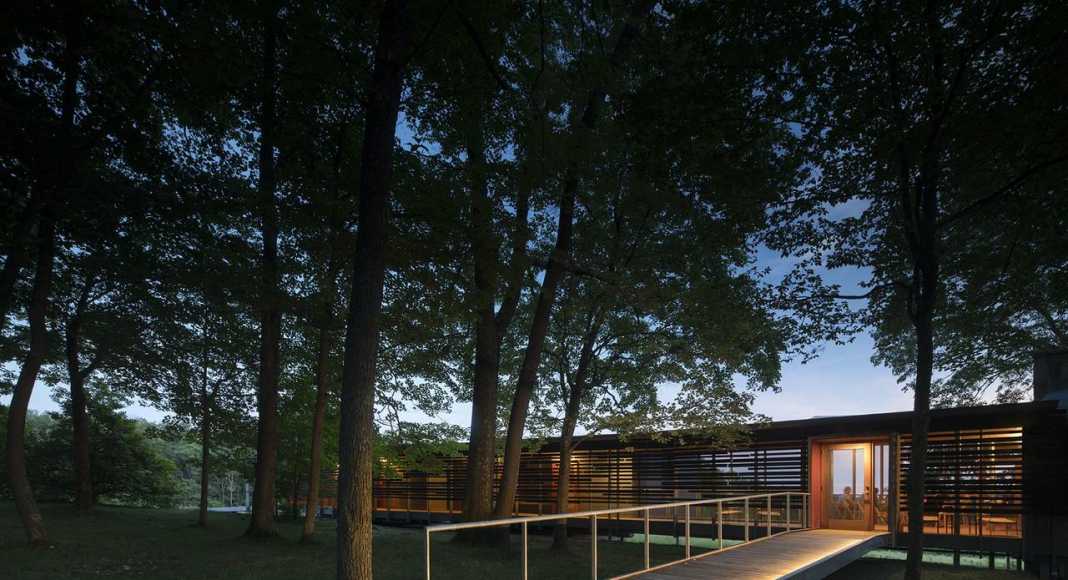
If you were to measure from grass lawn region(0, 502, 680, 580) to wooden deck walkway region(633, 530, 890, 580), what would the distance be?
2054mm

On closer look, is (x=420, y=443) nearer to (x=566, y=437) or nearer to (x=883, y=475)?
(x=566, y=437)

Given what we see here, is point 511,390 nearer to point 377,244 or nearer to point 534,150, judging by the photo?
point 534,150

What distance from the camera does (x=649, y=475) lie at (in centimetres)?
1875

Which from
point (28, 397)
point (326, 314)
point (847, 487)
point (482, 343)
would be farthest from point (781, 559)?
point (28, 397)

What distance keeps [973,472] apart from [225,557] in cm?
1430

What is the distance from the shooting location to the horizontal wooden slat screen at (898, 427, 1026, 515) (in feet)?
42.2

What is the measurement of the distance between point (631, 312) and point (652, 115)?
6.85 meters

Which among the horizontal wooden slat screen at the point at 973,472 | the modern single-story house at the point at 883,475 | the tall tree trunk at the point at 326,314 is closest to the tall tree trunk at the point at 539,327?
the tall tree trunk at the point at 326,314

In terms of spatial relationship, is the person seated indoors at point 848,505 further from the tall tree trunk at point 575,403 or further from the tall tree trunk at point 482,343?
the tall tree trunk at point 482,343

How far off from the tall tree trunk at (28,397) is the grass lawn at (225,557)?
504 mm

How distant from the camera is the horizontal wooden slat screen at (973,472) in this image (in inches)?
506

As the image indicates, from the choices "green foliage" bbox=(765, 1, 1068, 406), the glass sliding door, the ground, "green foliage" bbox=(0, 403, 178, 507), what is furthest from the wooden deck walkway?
"green foliage" bbox=(0, 403, 178, 507)

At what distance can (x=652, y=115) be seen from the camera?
798 cm

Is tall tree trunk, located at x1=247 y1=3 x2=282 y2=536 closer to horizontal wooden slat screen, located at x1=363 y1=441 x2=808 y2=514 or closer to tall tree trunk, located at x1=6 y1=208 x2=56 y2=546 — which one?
tall tree trunk, located at x1=6 y1=208 x2=56 y2=546
